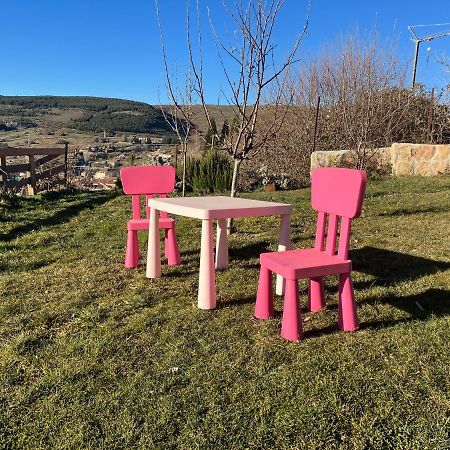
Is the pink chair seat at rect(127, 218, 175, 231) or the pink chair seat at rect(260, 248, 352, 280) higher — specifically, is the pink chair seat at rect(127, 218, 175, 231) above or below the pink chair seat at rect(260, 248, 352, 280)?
below

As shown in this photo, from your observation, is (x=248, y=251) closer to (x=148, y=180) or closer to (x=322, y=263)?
(x=148, y=180)

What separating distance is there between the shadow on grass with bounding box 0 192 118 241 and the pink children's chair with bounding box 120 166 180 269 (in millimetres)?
2400

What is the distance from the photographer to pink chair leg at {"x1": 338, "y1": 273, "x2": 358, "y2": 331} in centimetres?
290

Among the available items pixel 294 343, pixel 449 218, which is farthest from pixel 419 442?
pixel 449 218

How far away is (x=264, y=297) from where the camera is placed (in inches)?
125

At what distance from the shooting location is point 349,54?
1252 centimetres

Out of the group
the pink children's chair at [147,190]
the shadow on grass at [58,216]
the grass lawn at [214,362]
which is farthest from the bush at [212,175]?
the grass lawn at [214,362]

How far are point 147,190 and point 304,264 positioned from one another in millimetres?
2530

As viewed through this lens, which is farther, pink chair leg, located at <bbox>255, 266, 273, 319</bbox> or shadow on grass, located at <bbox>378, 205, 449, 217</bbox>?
shadow on grass, located at <bbox>378, 205, 449, 217</bbox>

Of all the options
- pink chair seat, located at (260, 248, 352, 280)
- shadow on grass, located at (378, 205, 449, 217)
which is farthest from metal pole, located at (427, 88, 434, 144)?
pink chair seat, located at (260, 248, 352, 280)

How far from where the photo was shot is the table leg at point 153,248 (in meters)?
4.03

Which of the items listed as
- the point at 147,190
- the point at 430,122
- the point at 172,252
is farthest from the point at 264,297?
the point at 430,122

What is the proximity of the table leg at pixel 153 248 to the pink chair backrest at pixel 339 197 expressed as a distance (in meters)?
1.44

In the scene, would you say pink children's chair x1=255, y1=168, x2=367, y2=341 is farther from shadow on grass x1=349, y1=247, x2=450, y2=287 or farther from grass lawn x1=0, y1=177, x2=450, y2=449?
shadow on grass x1=349, y1=247, x2=450, y2=287
